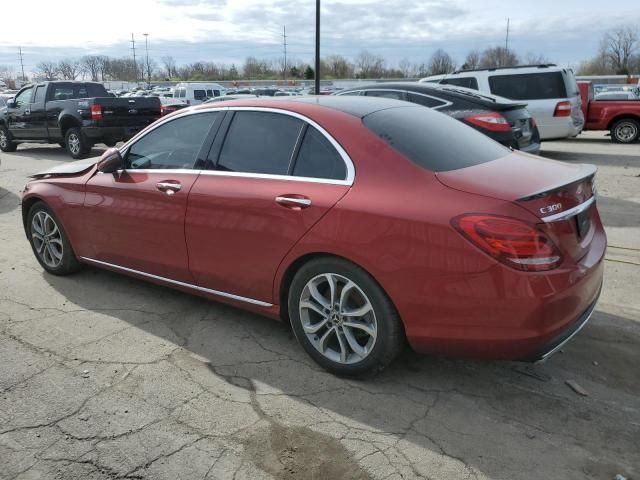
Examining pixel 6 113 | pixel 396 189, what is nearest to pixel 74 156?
pixel 6 113

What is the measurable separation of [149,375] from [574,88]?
12.6 meters

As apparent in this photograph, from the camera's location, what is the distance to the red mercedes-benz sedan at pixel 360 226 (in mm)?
2783

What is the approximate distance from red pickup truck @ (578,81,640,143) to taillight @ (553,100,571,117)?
12.7 ft

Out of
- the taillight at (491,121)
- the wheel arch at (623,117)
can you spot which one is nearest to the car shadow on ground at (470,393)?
the taillight at (491,121)

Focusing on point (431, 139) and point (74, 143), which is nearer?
point (431, 139)

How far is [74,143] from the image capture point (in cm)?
1402

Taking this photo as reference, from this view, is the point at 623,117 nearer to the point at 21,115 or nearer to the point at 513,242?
the point at 513,242

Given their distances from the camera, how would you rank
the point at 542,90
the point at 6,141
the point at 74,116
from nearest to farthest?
the point at 542,90 → the point at 74,116 → the point at 6,141

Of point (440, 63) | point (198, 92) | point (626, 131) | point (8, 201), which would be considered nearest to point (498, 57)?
point (440, 63)

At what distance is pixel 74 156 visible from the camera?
561 inches

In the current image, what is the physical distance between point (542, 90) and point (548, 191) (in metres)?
11.2

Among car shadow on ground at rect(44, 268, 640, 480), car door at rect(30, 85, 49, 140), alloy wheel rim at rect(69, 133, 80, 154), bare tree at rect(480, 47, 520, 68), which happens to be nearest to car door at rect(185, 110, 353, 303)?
car shadow on ground at rect(44, 268, 640, 480)

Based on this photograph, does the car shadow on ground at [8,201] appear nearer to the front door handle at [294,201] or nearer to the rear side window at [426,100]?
the rear side window at [426,100]

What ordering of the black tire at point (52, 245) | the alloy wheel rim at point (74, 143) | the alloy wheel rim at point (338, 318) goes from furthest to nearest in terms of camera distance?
the alloy wheel rim at point (74, 143), the black tire at point (52, 245), the alloy wheel rim at point (338, 318)
